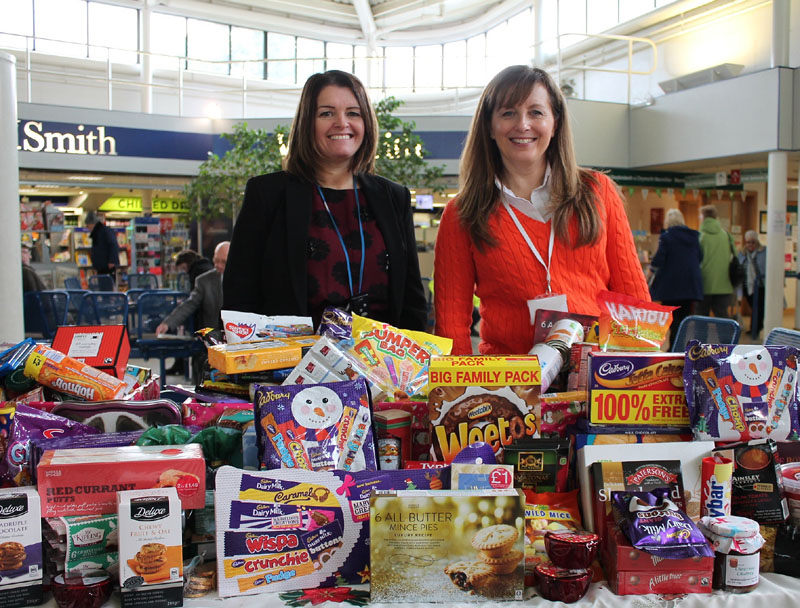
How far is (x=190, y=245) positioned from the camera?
12711 millimetres

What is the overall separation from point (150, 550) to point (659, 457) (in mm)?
891

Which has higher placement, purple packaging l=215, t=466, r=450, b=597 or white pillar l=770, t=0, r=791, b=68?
white pillar l=770, t=0, r=791, b=68

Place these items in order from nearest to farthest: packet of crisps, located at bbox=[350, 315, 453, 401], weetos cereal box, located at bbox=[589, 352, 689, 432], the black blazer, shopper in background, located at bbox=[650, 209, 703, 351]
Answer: weetos cereal box, located at bbox=[589, 352, 689, 432] → packet of crisps, located at bbox=[350, 315, 453, 401] → the black blazer → shopper in background, located at bbox=[650, 209, 703, 351]

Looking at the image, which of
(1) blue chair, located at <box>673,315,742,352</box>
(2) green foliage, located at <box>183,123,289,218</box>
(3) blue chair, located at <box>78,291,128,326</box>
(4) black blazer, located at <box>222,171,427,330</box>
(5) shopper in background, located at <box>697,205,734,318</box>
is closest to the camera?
(4) black blazer, located at <box>222,171,427,330</box>

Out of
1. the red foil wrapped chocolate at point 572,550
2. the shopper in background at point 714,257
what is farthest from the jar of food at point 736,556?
the shopper in background at point 714,257

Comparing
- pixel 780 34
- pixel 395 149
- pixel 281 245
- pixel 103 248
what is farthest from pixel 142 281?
pixel 281 245

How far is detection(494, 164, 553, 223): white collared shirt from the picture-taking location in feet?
6.62

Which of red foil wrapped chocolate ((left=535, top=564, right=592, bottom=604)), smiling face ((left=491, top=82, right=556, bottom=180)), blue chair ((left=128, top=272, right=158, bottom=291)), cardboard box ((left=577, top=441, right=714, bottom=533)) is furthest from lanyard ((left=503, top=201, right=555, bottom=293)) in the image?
blue chair ((left=128, top=272, right=158, bottom=291))

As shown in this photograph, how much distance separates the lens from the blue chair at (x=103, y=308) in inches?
246

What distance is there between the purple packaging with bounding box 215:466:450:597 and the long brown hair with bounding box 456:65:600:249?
94 centimetres

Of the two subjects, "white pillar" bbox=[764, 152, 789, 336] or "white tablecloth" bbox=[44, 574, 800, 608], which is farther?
"white pillar" bbox=[764, 152, 789, 336]

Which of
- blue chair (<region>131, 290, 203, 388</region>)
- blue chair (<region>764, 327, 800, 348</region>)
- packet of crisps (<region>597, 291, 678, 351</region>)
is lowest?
blue chair (<region>131, 290, 203, 388</region>)

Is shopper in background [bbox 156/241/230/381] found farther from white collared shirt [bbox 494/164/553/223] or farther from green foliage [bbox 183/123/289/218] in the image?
white collared shirt [bbox 494/164/553/223]

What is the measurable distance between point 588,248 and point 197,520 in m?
1.24
